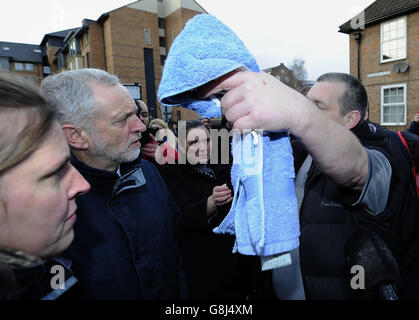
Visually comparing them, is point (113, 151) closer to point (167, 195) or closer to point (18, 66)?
point (167, 195)

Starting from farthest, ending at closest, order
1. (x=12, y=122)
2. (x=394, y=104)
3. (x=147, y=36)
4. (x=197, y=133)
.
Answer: (x=147, y=36), (x=394, y=104), (x=197, y=133), (x=12, y=122)

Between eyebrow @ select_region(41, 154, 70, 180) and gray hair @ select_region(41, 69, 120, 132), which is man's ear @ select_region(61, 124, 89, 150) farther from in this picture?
eyebrow @ select_region(41, 154, 70, 180)

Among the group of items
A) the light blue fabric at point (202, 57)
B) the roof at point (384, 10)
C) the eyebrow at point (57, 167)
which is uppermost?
the roof at point (384, 10)

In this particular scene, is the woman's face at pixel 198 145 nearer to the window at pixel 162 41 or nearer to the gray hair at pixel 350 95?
the gray hair at pixel 350 95

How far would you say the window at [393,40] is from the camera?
39.7 ft

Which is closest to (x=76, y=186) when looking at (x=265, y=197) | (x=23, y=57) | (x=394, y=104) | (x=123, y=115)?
(x=265, y=197)

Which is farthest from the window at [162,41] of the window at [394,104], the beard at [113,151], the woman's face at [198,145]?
the beard at [113,151]

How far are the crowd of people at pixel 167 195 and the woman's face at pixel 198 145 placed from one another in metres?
0.02

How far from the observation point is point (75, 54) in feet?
102

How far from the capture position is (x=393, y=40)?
40.6 feet

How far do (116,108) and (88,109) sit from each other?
192 mm

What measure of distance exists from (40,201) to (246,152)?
79cm

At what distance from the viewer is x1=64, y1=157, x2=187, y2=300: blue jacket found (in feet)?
4.87
